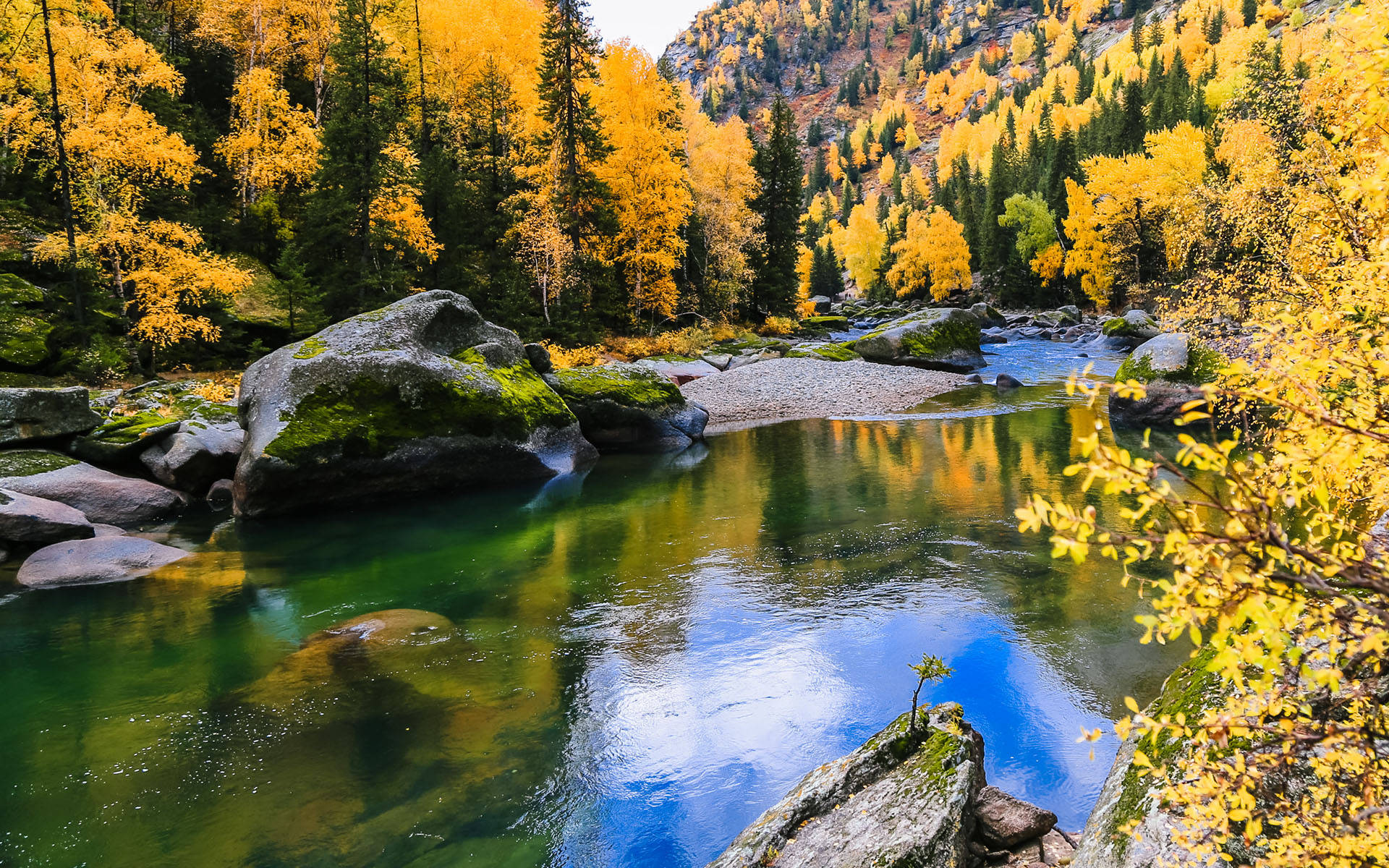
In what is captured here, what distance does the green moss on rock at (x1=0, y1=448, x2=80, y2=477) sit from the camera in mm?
12156

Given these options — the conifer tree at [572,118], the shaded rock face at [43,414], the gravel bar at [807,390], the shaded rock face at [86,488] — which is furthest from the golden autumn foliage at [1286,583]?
the conifer tree at [572,118]

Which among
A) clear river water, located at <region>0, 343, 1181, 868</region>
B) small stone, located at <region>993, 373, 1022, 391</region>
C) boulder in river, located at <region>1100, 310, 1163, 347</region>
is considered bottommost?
clear river water, located at <region>0, 343, 1181, 868</region>

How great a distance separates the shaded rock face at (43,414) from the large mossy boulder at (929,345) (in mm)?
29648

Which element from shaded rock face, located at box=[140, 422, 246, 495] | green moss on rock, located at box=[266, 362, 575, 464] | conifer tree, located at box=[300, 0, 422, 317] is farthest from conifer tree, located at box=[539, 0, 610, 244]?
shaded rock face, located at box=[140, 422, 246, 495]

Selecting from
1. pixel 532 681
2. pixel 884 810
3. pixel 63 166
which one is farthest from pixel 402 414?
pixel 884 810

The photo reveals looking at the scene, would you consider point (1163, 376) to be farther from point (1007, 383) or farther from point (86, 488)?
point (86, 488)

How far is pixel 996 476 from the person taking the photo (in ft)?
48.6

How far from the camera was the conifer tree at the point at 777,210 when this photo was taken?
138ft

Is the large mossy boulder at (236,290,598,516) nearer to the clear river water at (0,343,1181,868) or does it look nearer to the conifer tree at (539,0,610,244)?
the clear river water at (0,343,1181,868)

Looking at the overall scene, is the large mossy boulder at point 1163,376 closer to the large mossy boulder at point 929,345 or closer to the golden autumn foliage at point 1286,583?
the large mossy boulder at point 929,345

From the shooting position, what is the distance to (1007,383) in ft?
92.8

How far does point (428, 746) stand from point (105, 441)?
1252 centimetres

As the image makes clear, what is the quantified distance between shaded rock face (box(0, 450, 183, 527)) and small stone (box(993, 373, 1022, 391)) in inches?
1078

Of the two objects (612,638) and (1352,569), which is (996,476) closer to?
(612,638)
